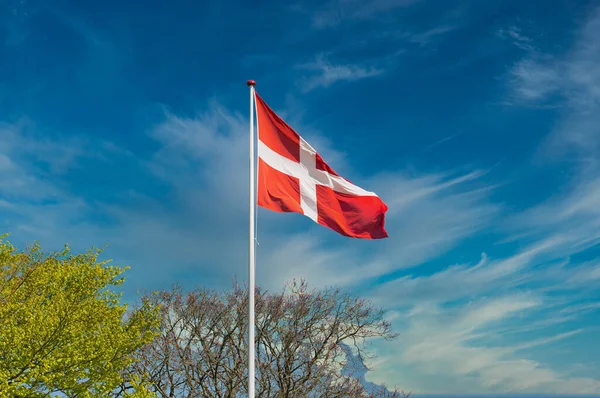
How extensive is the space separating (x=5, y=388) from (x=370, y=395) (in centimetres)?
1833

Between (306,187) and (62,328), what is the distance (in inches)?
374

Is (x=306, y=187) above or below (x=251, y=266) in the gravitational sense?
above

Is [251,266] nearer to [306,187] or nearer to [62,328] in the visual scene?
[306,187]

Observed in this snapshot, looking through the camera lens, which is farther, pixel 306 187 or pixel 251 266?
pixel 306 187

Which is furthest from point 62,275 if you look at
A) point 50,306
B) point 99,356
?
point 99,356

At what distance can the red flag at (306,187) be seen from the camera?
521 inches

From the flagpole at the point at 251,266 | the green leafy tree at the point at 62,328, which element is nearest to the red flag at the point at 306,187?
the flagpole at the point at 251,266

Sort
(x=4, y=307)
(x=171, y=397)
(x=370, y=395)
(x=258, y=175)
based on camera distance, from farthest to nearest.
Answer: (x=370, y=395) → (x=171, y=397) → (x=4, y=307) → (x=258, y=175)

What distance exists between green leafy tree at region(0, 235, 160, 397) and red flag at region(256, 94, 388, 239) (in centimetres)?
909

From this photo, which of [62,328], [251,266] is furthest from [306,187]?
[62,328]

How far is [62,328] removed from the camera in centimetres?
1827

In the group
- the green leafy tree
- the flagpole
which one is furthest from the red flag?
the green leafy tree

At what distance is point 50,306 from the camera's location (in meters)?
18.8

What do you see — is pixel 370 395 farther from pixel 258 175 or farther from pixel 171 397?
pixel 258 175
